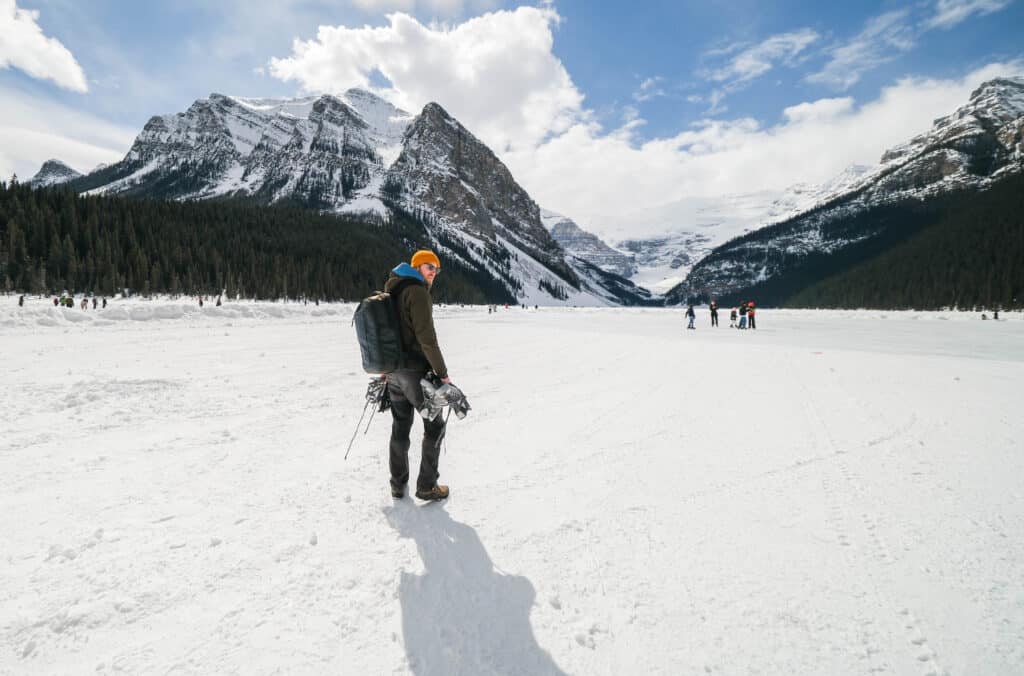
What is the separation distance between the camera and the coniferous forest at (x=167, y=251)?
51.4 m

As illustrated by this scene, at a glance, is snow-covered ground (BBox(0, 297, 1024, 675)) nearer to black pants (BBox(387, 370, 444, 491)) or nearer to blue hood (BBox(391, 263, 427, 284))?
black pants (BBox(387, 370, 444, 491))

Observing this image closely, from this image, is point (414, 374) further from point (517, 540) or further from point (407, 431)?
point (517, 540)

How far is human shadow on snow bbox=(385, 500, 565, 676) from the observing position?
7.25ft

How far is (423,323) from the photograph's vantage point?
148 inches

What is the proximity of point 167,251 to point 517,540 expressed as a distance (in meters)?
77.5

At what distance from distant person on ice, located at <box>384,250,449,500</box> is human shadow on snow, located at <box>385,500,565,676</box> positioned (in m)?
0.72

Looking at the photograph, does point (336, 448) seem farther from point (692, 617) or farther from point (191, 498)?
point (692, 617)

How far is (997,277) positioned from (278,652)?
351 ft

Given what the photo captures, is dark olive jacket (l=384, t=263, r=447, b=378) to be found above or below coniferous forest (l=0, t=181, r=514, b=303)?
below

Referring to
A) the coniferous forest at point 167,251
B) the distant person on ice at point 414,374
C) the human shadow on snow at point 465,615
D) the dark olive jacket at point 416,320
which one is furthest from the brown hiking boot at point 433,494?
the coniferous forest at point 167,251

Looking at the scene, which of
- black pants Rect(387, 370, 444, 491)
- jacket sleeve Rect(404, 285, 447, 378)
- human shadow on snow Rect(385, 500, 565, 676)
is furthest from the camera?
black pants Rect(387, 370, 444, 491)

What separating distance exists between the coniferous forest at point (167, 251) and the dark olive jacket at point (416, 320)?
6601cm

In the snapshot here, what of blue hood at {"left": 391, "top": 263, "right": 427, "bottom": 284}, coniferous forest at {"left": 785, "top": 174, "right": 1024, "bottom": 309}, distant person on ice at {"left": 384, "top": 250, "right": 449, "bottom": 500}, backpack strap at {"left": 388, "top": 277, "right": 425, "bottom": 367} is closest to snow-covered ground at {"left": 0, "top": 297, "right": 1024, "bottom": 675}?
distant person on ice at {"left": 384, "top": 250, "right": 449, "bottom": 500}

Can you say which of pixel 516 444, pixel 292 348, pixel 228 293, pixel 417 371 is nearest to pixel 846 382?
pixel 516 444
